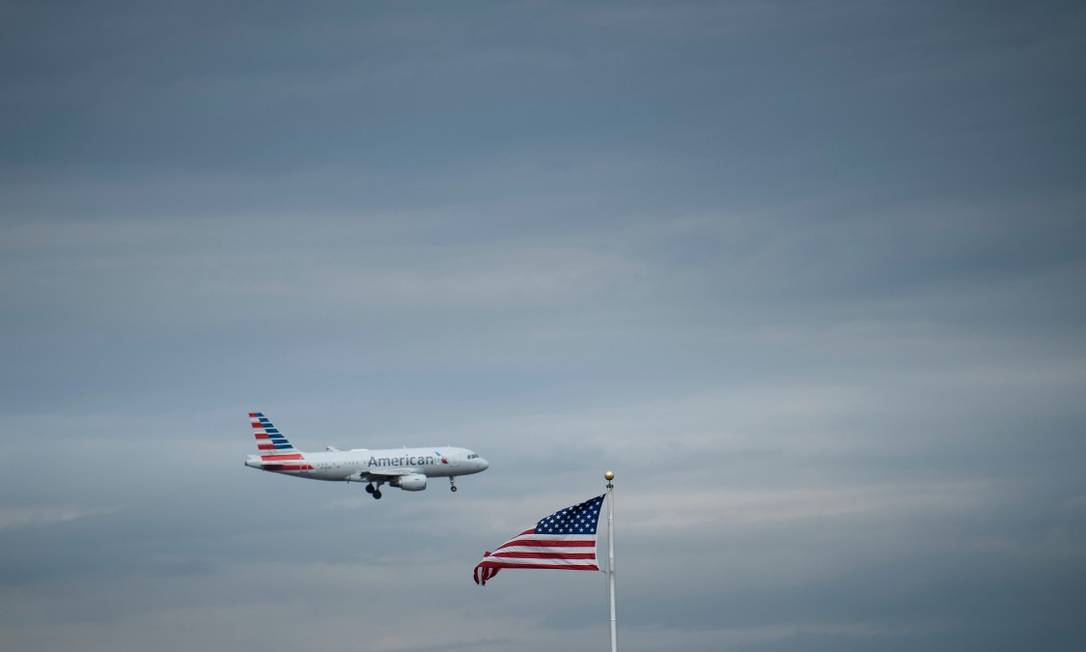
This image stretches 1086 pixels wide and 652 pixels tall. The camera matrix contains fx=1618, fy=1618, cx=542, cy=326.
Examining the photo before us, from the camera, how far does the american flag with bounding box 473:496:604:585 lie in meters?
84.7

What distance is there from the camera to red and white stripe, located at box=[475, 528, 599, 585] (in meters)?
84.8

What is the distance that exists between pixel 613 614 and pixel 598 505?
6166 mm

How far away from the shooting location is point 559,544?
279 feet

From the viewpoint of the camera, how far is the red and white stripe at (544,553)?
84.8m

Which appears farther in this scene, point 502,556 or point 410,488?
point 410,488

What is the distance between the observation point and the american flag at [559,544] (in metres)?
84.7

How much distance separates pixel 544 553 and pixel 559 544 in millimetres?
970

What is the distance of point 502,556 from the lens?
85.6 meters

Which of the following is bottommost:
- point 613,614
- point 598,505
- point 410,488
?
point 613,614

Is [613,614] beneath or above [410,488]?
beneath

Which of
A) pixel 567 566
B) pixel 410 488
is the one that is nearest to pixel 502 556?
pixel 567 566

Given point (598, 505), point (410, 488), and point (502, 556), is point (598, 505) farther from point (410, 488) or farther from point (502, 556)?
point (410, 488)

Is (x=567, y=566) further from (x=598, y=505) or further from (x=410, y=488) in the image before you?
(x=410, y=488)

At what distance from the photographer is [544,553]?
8525cm
